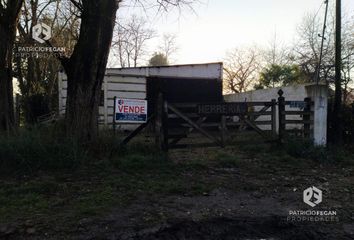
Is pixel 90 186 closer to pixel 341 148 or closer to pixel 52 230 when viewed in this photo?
pixel 52 230

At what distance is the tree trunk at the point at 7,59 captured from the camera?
36.6 feet

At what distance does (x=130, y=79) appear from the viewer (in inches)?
714

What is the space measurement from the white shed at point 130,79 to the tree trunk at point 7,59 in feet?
15.7

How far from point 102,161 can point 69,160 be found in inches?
31.0

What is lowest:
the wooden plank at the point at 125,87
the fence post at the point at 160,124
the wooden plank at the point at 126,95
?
the fence post at the point at 160,124

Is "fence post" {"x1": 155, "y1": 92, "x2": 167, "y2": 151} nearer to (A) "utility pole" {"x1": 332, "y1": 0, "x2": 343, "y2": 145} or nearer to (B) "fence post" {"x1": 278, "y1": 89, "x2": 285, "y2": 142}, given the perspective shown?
(B) "fence post" {"x1": 278, "y1": 89, "x2": 285, "y2": 142}

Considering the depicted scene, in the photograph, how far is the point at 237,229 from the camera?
5.10 metres

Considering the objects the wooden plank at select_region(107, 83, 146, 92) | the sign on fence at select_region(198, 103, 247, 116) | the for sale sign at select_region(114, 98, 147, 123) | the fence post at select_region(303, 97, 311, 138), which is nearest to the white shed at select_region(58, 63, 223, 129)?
the wooden plank at select_region(107, 83, 146, 92)

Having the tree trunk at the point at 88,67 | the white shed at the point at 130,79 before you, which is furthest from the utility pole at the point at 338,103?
the white shed at the point at 130,79

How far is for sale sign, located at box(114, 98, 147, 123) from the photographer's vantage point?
10.5 meters

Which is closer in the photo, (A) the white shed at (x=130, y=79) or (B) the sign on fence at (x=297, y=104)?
(B) the sign on fence at (x=297, y=104)

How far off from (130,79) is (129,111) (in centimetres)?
772

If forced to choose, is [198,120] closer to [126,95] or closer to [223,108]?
[223,108]

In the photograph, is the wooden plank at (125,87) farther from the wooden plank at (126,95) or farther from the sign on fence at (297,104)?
the sign on fence at (297,104)
